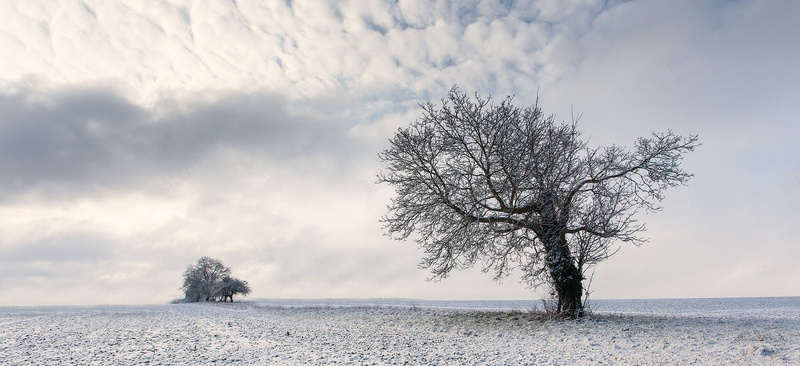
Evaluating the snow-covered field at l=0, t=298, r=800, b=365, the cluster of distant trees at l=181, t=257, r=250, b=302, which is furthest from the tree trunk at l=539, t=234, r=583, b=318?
the cluster of distant trees at l=181, t=257, r=250, b=302

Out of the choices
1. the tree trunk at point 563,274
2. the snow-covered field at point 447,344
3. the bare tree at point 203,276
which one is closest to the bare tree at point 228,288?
the bare tree at point 203,276

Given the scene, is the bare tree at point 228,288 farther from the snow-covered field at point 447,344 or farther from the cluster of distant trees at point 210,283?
the snow-covered field at point 447,344

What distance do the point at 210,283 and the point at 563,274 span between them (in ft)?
244

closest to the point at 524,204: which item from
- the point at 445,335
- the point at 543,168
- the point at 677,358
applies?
the point at 543,168

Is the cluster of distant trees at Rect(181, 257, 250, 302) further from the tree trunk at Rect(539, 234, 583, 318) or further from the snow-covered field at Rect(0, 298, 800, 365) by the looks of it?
the tree trunk at Rect(539, 234, 583, 318)

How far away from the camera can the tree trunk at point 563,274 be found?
52.8 feet

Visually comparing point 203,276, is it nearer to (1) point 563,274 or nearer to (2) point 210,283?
(2) point 210,283

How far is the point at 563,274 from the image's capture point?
16.5m

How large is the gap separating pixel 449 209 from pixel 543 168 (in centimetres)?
413

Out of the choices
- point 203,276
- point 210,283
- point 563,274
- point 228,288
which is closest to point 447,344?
point 563,274

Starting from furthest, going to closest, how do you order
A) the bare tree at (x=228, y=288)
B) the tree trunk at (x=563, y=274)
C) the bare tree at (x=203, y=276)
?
the bare tree at (x=203, y=276), the bare tree at (x=228, y=288), the tree trunk at (x=563, y=274)

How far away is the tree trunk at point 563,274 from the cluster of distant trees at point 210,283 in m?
68.8

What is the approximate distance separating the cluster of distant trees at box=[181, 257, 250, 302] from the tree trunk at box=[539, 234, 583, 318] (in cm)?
6885

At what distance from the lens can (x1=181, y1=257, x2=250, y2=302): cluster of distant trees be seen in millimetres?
73688
